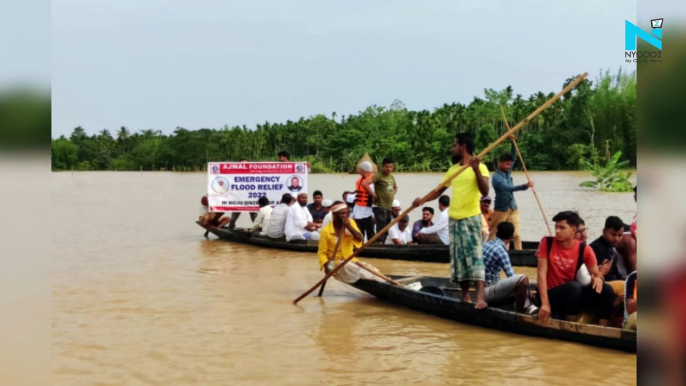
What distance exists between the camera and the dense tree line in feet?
115

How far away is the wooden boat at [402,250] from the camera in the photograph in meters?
9.50

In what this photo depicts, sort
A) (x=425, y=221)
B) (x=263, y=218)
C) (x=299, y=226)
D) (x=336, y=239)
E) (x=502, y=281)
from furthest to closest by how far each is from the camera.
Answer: (x=263, y=218), (x=299, y=226), (x=425, y=221), (x=336, y=239), (x=502, y=281)

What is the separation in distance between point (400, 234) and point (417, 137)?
31.7 m

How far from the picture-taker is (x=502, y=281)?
596cm

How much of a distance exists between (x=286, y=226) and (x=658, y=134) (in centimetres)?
1032

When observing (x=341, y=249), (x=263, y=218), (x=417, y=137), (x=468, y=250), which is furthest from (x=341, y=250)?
(x=417, y=137)

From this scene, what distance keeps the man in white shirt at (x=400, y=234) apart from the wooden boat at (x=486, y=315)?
122 inches

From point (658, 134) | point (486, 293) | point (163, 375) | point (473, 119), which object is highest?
point (473, 119)

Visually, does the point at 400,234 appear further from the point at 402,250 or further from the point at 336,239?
the point at 336,239

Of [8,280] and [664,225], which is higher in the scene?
[664,225]

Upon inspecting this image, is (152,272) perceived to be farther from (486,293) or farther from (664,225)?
(664,225)

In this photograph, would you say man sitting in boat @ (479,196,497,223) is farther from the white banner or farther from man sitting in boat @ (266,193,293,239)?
the white banner

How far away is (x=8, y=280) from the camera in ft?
5.20

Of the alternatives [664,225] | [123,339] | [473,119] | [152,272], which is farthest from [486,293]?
[473,119]
